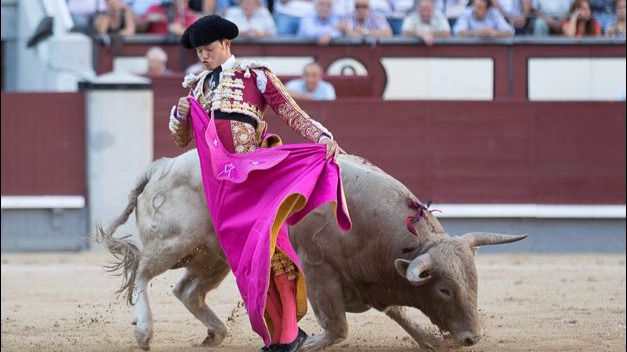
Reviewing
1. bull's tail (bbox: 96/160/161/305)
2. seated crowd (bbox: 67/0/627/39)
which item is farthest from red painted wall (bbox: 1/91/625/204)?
bull's tail (bbox: 96/160/161/305)

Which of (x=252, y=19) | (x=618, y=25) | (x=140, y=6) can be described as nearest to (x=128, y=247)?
(x=252, y=19)

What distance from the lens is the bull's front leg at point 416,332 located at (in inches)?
218

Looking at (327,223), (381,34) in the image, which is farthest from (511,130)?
(327,223)

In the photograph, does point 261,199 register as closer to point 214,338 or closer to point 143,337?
point 143,337

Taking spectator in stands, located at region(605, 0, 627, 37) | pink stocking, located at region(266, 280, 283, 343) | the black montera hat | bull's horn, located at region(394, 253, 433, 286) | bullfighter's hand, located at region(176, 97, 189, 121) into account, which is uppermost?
the black montera hat

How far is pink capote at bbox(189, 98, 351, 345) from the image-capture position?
16.0 ft

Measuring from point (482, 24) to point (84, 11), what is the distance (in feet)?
10.3

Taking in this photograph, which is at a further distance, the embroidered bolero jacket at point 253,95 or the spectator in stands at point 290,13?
the spectator in stands at point 290,13

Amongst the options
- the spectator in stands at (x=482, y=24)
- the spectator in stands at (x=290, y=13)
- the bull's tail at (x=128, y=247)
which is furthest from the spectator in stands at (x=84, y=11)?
the bull's tail at (x=128, y=247)

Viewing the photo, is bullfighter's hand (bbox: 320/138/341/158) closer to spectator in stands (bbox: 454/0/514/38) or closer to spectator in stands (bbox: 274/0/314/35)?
spectator in stands (bbox: 274/0/314/35)

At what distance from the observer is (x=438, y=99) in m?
10.5

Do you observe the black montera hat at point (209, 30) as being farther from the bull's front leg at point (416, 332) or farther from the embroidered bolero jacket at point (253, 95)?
A: the bull's front leg at point (416, 332)

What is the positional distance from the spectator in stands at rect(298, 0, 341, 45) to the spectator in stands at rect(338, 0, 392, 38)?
59 millimetres

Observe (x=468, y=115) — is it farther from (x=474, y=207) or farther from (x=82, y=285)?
(x=82, y=285)
